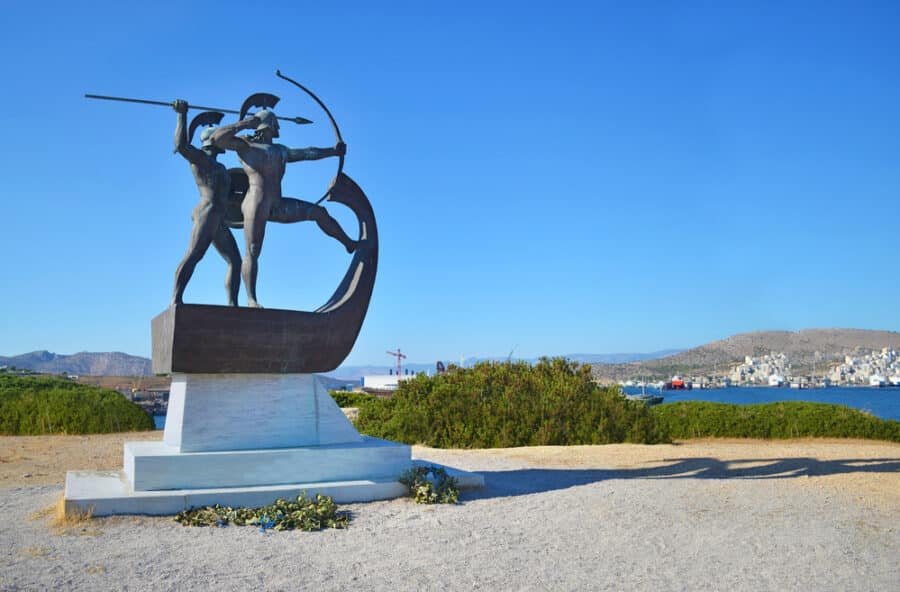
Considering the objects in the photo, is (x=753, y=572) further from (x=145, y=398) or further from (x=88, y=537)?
(x=145, y=398)

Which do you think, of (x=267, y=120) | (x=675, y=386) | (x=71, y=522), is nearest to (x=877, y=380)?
(x=675, y=386)

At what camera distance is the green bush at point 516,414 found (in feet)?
50.8

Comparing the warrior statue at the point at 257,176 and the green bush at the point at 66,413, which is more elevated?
the warrior statue at the point at 257,176

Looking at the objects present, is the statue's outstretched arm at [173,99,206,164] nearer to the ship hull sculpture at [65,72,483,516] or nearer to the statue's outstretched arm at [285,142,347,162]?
the ship hull sculpture at [65,72,483,516]

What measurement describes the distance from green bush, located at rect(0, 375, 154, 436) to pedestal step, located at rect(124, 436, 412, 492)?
907 centimetres

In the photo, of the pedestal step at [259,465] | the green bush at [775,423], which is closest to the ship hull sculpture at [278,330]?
the pedestal step at [259,465]

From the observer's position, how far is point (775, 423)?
681 inches

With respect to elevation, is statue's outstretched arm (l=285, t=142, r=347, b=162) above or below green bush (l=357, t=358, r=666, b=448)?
above

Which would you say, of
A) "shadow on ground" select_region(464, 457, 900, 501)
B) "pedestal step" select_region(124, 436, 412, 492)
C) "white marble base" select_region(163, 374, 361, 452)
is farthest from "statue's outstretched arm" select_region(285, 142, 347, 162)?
"shadow on ground" select_region(464, 457, 900, 501)

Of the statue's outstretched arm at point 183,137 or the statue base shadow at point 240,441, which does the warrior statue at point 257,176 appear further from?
the statue base shadow at point 240,441

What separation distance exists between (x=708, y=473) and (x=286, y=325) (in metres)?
6.56

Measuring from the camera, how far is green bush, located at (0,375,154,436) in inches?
673

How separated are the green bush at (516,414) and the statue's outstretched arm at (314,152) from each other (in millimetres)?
7383

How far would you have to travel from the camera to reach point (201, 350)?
8.67 metres
